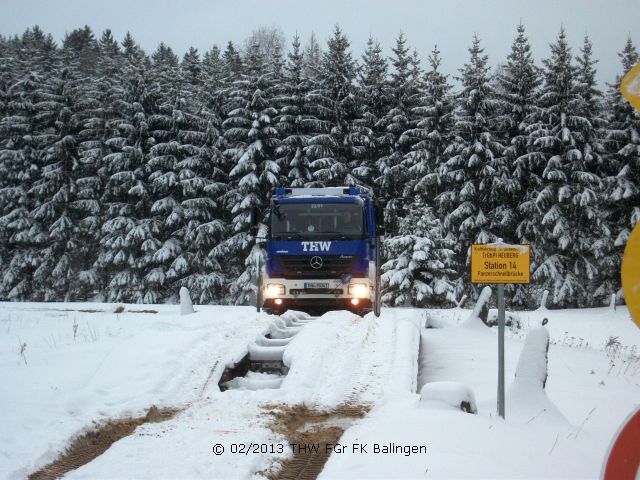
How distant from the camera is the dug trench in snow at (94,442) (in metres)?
4.56

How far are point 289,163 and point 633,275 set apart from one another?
3192 cm

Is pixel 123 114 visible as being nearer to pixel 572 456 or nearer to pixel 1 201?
pixel 1 201

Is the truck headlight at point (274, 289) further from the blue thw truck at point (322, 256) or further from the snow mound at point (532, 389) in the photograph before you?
Answer: the snow mound at point (532, 389)

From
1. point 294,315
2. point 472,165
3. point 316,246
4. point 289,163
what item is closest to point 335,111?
point 289,163

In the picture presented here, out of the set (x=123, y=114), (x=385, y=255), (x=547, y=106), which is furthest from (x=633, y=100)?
(x=123, y=114)

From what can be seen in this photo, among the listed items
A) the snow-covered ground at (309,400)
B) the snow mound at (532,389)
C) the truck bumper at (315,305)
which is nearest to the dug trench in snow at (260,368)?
the snow-covered ground at (309,400)

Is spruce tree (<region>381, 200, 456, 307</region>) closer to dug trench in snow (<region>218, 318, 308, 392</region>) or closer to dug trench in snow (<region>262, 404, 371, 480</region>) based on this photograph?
dug trench in snow (<region>218, 318, 308, 392</region>)

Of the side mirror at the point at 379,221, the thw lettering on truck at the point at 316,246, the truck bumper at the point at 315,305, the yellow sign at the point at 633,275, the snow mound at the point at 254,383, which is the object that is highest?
the side mirror at the point at 379,221

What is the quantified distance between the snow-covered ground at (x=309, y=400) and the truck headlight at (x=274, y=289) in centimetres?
105

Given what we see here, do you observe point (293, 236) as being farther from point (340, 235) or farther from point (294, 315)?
point (294, 315)

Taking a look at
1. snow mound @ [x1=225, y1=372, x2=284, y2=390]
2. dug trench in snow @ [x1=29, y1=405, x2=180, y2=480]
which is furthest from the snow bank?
dug trench in snow @ [x1=29, y1=405, x2=180, y2=480]

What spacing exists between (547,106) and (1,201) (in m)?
32.3

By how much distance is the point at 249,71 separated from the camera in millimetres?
34781

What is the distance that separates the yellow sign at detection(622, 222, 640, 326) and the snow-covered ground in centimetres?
243
